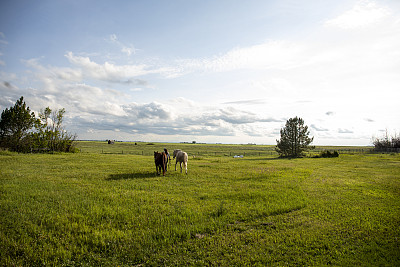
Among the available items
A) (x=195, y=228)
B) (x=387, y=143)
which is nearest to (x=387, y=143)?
(x=387, y=143)

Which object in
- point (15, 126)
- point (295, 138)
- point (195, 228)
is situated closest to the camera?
point (195, 228)

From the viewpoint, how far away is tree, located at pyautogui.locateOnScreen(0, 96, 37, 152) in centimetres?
3853

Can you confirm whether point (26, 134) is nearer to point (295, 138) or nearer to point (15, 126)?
point (15, 126)

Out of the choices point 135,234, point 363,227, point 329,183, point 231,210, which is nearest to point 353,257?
point 363,227

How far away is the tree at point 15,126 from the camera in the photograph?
3853 centimetres

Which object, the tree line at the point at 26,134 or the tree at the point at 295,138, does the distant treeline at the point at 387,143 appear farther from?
the tree line at the point at 26,134

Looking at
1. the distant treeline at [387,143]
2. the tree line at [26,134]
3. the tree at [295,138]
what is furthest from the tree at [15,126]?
the distant treeline at [387,143]

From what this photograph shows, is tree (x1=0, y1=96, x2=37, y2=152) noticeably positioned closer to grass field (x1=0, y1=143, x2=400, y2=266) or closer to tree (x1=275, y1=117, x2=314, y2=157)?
grass field (x1=0, y1=143, x2=400, y2=266)

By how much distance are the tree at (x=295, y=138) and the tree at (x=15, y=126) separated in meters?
60.3

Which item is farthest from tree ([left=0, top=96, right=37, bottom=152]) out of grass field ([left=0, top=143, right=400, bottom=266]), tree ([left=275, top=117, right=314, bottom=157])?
tree ([left=275, top=117, right=314, bottom=157])

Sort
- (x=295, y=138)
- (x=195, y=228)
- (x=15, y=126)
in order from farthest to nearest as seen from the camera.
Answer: (x=295, y=138), (x=15, y=126), (x=195, y=228)

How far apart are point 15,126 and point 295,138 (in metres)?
64.6

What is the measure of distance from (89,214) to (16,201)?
14.1 ft

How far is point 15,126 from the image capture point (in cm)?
3962
